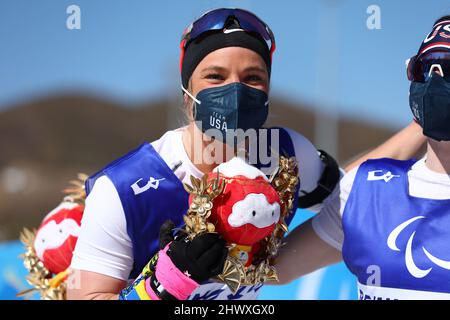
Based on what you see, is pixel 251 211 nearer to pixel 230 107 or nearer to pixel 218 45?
pixel 230 107

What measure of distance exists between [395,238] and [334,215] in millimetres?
532

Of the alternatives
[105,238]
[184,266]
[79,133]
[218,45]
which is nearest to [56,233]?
[105,238]

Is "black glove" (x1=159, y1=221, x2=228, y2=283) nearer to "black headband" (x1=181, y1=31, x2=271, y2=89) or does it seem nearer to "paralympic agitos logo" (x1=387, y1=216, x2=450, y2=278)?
"paralympic agitos logo" (x1=387, y1=216, x2=450, y2=278)

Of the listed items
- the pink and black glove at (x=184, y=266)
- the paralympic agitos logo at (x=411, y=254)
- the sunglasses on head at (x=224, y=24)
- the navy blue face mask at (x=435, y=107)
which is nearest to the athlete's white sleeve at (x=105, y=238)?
the pink and black glove at (x=184, y=266)

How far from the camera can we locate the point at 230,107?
3344 mm

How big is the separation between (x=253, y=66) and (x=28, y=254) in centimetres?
219

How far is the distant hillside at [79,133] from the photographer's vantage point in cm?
4591

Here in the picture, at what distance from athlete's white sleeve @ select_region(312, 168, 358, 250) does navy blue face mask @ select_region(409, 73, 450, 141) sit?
1.92 feet

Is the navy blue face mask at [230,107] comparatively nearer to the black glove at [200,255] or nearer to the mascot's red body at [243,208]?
the mascot's red body at [243,208]

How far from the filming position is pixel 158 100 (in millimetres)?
55250

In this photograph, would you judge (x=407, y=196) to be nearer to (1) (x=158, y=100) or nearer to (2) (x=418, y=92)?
(2) (x=418, y=92)

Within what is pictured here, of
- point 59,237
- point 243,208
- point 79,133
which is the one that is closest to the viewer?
point 243,208

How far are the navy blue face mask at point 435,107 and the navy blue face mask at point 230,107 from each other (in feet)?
2.68
